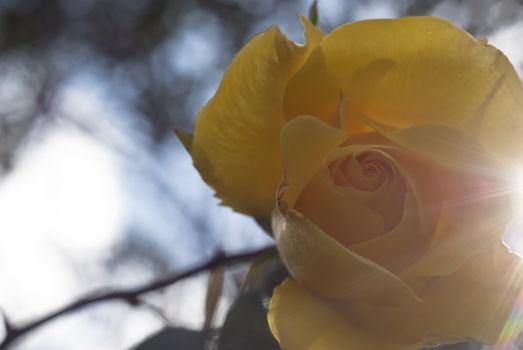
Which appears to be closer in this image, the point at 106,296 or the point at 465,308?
the point at 465,308

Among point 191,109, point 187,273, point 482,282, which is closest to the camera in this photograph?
point 482,282

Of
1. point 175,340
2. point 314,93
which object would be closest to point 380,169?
point 314,93

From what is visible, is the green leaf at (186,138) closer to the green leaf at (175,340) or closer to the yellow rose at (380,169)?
the yellow rose at (380,169)

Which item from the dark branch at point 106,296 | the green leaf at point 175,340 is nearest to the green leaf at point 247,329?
the green leaf at point 175,340

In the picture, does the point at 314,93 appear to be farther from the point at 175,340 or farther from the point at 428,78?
the point at 175,340

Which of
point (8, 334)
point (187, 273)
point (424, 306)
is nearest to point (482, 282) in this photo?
point (424, 306)

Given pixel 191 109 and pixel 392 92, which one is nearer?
pixel 392 92

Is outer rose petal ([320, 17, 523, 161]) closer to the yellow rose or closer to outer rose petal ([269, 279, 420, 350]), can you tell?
the yellow rose

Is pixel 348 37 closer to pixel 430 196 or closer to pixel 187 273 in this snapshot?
pixel 430 196
